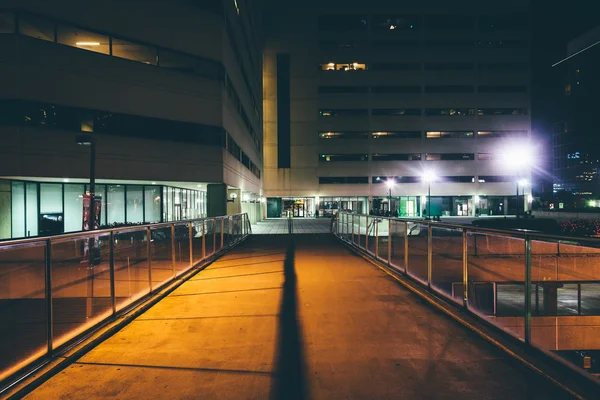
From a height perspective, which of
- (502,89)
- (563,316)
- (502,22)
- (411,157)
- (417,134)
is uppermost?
(502,22)

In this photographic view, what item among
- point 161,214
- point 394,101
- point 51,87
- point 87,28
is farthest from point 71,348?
A: point 394,101

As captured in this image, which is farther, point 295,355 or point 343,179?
point 343,179

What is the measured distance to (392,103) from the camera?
5491cm

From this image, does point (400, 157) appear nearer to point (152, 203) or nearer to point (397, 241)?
point (152, 203)

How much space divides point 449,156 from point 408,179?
696 centimetres

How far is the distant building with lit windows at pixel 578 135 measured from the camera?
68250mm

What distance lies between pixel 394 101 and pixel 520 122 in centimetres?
1888

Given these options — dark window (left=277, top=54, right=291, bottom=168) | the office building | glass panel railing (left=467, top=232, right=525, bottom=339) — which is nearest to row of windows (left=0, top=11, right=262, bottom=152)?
the office building

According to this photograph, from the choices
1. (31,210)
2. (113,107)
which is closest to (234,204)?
(113,107)

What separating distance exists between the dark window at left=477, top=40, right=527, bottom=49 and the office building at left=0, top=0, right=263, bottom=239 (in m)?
43.2

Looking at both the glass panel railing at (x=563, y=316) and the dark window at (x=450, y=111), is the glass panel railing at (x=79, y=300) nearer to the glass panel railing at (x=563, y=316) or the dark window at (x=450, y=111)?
the glass panel railing at (x=563, y=316)

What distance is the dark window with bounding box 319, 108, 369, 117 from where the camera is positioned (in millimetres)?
54469

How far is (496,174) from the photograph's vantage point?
5625cm

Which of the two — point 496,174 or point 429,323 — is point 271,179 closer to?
point 496,174
